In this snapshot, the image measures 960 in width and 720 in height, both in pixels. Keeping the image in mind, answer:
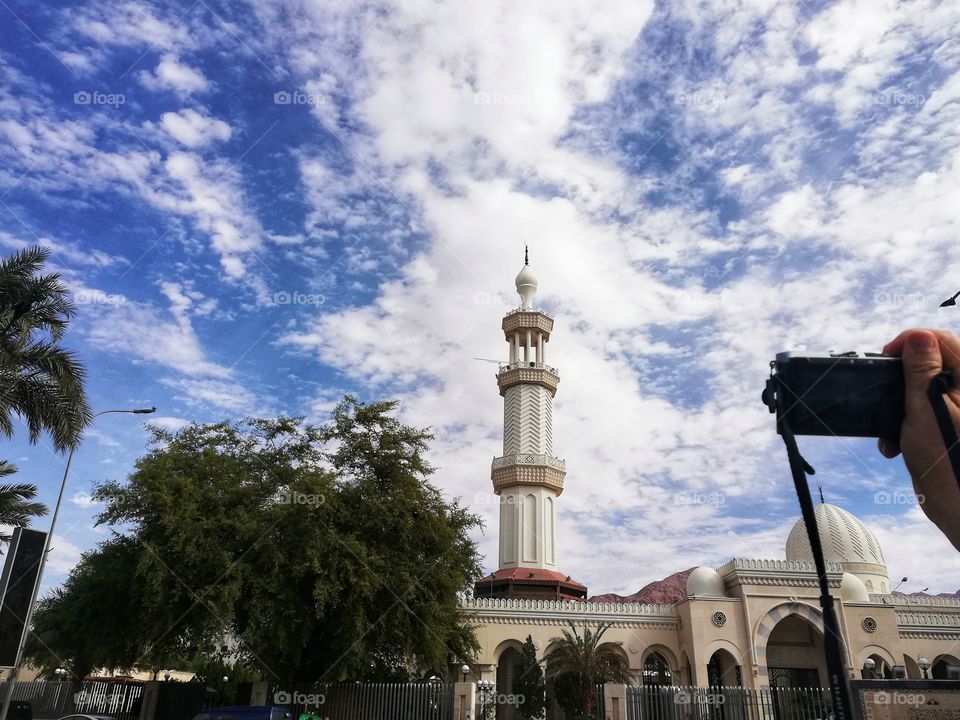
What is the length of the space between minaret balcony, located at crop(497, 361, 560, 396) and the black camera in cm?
3046

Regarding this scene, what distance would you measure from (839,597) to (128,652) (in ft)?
99.2

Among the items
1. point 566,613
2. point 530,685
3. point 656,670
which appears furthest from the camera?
point 656,670

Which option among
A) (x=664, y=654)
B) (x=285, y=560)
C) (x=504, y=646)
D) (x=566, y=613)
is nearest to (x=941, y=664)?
(x=664, y=654)

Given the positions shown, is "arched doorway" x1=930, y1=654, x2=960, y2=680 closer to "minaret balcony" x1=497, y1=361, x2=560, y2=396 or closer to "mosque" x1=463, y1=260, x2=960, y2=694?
"mosque" x1=463, y1=260, x2=960, y2=694

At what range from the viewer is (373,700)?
22.8m

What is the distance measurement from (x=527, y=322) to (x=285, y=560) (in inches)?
935

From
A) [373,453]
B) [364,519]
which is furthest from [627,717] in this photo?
[373,453]

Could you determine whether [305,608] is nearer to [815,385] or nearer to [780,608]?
[815,385]

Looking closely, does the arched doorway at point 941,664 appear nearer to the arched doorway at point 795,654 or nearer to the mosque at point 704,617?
the mosque at point 704,617

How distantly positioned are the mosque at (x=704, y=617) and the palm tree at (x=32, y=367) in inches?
764

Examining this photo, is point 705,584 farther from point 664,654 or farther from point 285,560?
point 285,560

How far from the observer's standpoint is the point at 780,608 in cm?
3303

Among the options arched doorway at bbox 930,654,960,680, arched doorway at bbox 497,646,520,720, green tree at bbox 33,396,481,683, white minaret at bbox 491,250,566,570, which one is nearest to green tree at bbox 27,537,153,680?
green tree at bbox 33,396,481,683

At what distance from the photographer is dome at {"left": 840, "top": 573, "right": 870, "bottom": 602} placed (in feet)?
112
